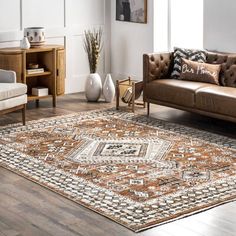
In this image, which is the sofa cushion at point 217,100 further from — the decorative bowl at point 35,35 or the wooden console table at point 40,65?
the decorative bowl at point 35,35

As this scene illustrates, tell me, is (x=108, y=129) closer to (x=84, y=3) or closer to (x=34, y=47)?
(x=34, y=47)

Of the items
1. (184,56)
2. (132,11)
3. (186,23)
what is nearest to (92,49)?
(132,11)

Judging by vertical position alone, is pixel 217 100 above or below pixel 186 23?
below

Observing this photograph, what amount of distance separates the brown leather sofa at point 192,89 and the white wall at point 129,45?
3.26 ft

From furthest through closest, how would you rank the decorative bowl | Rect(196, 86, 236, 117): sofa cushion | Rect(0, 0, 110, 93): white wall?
Rect(0, 0, 110, 93): white wall
the decorative bowl
Rect(196, 86, 236, 117): sofa cushion

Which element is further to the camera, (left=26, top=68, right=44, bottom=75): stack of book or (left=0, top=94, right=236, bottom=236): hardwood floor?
(left=26, top=68, right=44, bottom=75): stack of book

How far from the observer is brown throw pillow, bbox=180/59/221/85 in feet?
22.3

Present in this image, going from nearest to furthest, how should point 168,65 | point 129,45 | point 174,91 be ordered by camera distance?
point 174,91
point 168,65
point 129,45

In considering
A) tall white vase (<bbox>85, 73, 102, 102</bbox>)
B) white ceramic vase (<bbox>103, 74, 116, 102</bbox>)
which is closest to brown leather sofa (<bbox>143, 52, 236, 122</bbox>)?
white ceramic vase (<bbox>103, 74, 116, 102</bbox>)

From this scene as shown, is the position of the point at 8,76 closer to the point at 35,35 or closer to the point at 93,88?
→ the point at 35,35

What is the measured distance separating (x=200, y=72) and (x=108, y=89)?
1.38m

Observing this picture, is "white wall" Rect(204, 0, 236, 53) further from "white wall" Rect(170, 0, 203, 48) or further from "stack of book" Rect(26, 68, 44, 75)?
"stack of book" Rect(26, 68, 44, 75)

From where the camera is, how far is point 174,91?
675 cm

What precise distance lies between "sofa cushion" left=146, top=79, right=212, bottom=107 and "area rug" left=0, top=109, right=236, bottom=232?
0.27 meters
